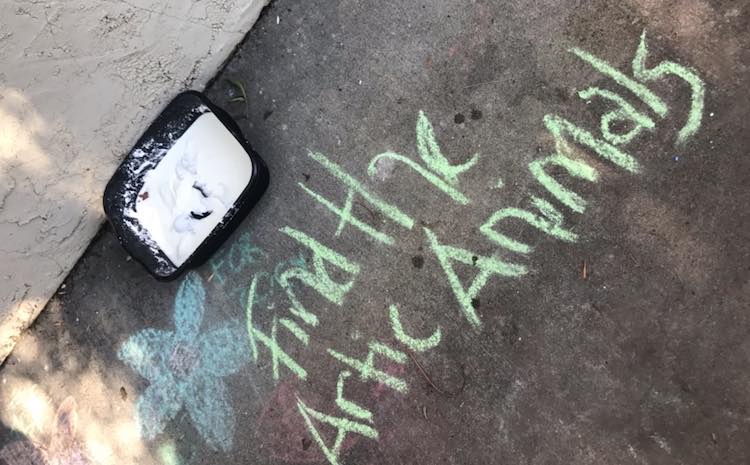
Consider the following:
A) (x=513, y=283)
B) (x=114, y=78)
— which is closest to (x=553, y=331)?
(x=513, y=283)

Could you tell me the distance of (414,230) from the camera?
292cm

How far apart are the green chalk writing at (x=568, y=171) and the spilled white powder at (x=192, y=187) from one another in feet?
5.12

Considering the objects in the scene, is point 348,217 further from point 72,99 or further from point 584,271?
point 72,99

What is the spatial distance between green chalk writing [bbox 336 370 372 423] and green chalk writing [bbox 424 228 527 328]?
740 mm

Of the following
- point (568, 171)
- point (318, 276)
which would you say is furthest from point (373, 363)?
point (568, 171)

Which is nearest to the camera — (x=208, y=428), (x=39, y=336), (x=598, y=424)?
(x=598, y=424)

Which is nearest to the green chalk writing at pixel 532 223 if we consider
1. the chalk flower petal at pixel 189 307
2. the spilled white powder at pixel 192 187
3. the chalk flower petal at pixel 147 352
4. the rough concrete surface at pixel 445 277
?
the rough concrete surface at pixel 445 277

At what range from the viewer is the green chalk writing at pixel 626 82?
271cm

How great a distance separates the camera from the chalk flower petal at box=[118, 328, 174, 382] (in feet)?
10.4

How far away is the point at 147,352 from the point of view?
3.19 meters

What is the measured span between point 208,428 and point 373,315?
3.86ft

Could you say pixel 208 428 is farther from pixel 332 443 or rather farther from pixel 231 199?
pixel 231 199

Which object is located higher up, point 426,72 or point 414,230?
point 426,72

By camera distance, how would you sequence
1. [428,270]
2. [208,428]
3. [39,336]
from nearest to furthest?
[428,270] < [208,428] < [39,336]
